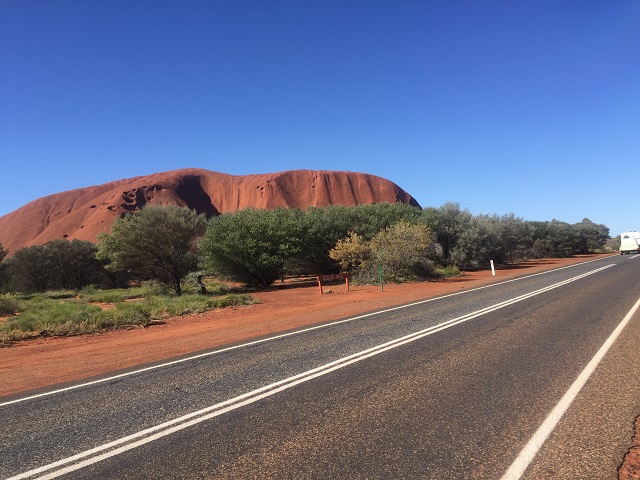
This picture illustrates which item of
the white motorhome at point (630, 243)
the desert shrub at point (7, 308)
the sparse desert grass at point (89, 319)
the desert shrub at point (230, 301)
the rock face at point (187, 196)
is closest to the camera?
the sparse desert grass at point (89, 319)

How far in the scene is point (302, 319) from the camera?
13555 mm

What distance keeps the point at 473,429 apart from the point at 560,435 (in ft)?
2.47

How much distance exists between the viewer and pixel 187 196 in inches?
4466

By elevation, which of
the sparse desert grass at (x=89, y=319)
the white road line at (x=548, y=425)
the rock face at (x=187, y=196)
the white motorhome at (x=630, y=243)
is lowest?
the white road line at (x=548, y=425)

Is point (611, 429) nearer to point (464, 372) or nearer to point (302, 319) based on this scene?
point (464, 372)

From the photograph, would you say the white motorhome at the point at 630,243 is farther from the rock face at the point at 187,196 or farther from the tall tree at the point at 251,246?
the rock face at the point at 187,196

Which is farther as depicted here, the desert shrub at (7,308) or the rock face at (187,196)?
the rock face at (187,196)

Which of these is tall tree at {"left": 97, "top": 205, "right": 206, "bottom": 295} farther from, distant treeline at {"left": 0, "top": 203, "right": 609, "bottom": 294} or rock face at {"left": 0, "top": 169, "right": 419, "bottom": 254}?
rock face at {"left": 0, "top": 169, "right": 419, "bottom": 254}

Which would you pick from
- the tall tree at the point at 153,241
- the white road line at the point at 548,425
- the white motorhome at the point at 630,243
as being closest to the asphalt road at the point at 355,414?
the white road line at the point at 548,425

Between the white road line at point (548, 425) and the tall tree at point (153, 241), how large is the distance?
24795 millimetres

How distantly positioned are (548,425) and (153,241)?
1048 inches

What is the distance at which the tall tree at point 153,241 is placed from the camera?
89.0ft

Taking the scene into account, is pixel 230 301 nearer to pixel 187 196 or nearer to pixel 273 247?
pixel 273 247

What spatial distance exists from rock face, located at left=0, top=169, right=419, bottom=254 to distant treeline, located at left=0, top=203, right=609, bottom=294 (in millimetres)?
46081
